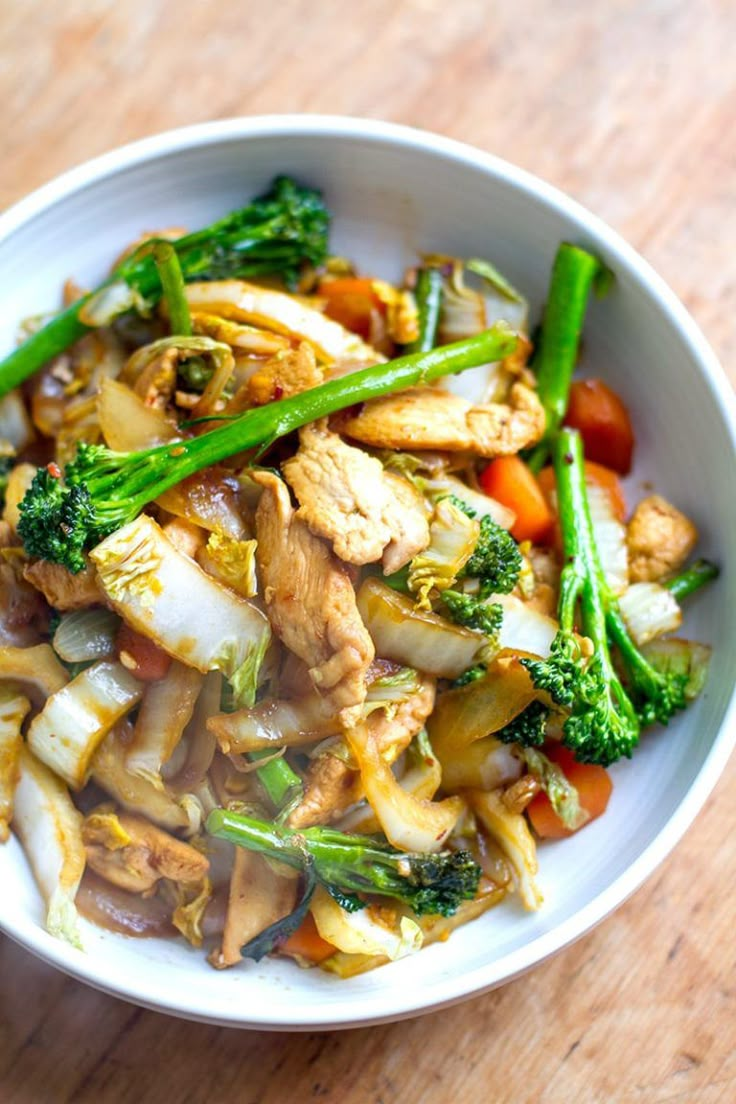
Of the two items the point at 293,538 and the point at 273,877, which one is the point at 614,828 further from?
the point at 293,538

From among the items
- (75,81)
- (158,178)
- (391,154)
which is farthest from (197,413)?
(75,81)

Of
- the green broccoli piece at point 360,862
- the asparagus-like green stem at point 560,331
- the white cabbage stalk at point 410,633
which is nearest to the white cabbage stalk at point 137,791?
the green broccoli piece at point 360,862

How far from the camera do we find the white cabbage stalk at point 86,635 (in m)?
3.04

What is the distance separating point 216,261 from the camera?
3.57 metres

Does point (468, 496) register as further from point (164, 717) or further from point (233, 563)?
point (164, 717)

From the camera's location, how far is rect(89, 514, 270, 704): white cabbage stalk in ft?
9.27

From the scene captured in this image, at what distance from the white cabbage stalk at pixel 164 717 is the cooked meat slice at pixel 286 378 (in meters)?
0.80

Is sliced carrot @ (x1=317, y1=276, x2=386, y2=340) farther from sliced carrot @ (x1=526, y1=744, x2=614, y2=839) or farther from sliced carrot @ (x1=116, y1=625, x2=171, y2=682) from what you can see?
sliced carrot @ (x1=526, y1=744, x2=614, y2=839)

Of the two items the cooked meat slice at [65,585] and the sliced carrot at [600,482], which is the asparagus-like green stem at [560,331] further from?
the cooked meat slice at [65,585]

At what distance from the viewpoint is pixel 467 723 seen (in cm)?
310

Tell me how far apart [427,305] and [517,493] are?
0.74m

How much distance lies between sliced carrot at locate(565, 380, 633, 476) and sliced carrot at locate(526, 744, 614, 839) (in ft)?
3.36

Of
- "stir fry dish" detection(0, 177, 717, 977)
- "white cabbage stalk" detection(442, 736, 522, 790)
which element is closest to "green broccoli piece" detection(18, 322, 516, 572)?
"stir fry dish" detection(0, 177, 717, 977)

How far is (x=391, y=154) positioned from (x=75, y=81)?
1.32 m
